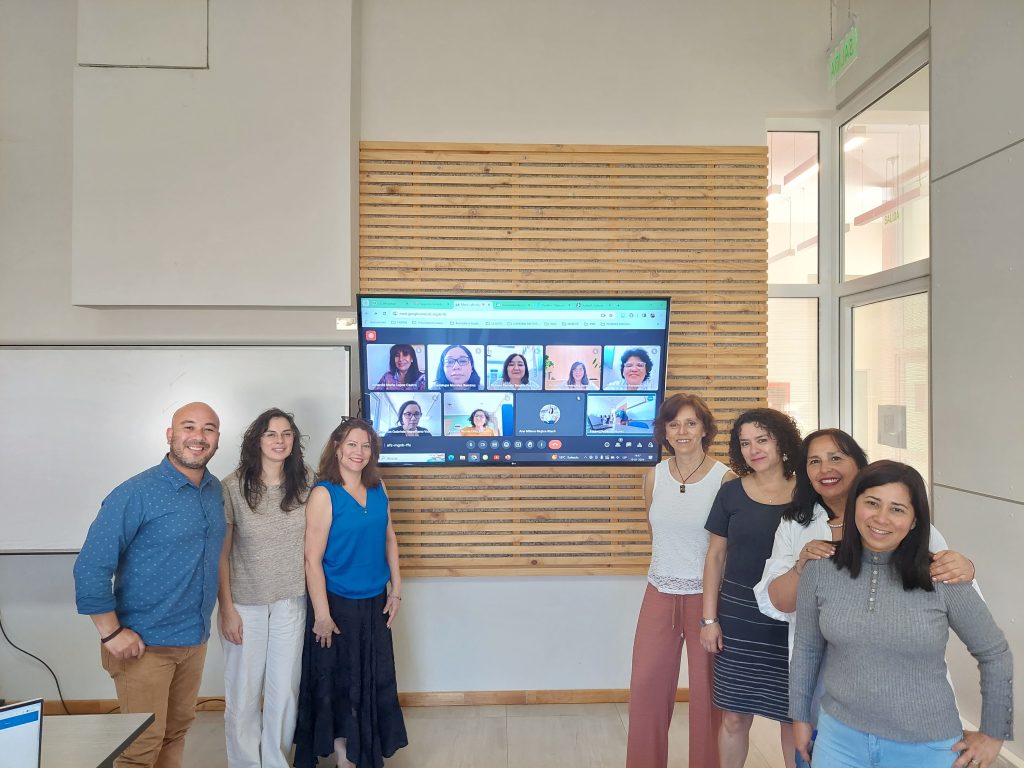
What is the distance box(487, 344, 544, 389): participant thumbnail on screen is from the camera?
326cm

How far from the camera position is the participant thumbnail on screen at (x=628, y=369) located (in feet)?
10.8

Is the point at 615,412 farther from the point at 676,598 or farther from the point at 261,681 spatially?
the point at 261,681

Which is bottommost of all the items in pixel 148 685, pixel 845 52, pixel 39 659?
pixel 39 659

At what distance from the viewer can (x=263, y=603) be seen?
2650mm

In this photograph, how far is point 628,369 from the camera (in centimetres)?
328

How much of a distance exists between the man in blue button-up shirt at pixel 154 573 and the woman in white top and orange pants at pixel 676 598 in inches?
68.8

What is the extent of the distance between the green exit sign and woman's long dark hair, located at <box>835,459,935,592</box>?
2195 mm

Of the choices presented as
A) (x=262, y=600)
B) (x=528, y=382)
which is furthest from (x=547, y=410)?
(x=262, y=600)

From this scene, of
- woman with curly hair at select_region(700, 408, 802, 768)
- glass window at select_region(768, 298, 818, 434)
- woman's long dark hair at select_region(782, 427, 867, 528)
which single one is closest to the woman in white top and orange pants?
woman with curly hair at select_region(700, 408, 802, 768)

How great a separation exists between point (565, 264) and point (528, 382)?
27.1 inches

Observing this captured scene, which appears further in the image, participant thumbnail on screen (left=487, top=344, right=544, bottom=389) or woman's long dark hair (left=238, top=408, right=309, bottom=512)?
participant thumbnail on screen (left=487, top=344, right=544, bottom=389)

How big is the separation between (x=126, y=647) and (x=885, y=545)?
96.5 inches

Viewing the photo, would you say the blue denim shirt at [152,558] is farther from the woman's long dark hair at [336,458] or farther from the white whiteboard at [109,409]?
the white whiteboard at [109,409]

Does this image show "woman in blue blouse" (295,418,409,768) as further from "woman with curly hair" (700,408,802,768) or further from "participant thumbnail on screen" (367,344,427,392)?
"woman with curly hair" (700,408,802,768)
